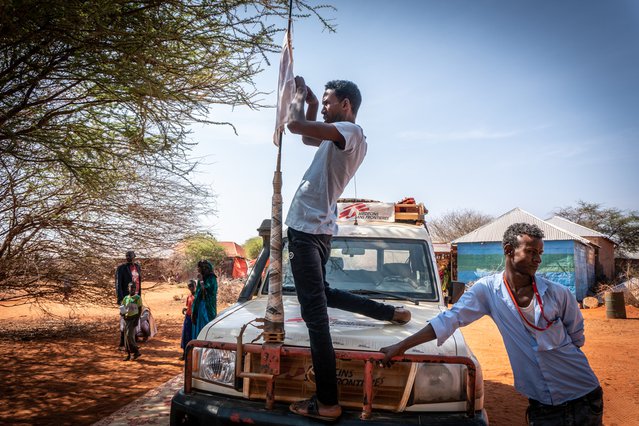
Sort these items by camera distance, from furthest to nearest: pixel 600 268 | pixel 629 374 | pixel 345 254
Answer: pixel 600 268 < pixel 629 374 < pixel 345 254

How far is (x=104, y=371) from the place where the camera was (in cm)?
721

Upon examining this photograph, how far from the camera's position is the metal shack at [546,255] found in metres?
22.8

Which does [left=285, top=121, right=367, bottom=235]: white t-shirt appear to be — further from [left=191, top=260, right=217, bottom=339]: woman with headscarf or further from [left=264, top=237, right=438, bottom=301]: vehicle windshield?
[left=191, top=260, right=217, bottom=339]: woman with headscarf

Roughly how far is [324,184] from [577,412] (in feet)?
5.78

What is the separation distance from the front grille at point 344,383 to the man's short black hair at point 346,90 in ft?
5.17

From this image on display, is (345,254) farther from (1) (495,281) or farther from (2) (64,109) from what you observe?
(2) (64,109)

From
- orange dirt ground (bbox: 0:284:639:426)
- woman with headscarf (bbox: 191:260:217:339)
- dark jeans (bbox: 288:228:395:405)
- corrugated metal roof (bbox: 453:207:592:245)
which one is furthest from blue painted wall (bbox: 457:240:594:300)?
dark jeans (bbox: 288:228:395:405)

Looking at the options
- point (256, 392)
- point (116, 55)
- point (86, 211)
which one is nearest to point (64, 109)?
point (116, 55)

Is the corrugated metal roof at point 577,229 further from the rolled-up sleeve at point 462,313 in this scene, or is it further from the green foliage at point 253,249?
the rolled-up sleeve at point 462,313

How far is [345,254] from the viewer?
13.5 feet

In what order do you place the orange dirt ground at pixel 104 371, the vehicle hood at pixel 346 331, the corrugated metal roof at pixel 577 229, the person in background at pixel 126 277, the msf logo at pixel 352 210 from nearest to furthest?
the vehicle hood at pixel 346 331 < the msf logo at pixel 352 210 < the orange dirt ground at pixel 104 371 < the person in background at pixel 126 277 < the corrugated metal roof at pixel 577 229

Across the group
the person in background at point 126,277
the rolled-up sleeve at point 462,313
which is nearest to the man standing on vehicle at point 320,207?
the rolled-up sleeve at point 462,313

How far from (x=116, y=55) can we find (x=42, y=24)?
66 centimetres

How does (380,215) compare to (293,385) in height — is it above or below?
above
